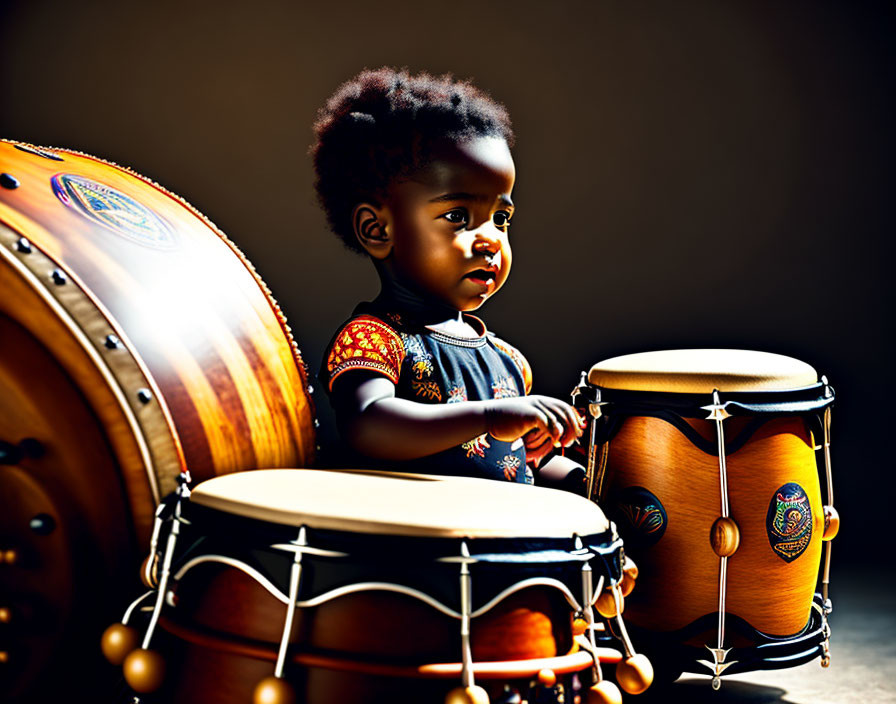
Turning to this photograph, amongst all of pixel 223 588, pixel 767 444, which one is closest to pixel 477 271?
pixel 767 444

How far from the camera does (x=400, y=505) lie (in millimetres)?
1122

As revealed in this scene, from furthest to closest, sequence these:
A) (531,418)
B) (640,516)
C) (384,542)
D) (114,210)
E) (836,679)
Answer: (836,679) < (640,516) < (114,210) < (531,418) < (384,542)

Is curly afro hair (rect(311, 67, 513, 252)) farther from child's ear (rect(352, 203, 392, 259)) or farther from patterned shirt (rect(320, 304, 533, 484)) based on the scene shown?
patterned shirt (rect(320, 304, 533, 484))

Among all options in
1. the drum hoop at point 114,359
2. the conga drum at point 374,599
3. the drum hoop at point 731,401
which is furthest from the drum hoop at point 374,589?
the drum hoop at point 731,401

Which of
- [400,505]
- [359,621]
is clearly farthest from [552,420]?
[359,621]

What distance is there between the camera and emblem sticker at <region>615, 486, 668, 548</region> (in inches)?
64.1

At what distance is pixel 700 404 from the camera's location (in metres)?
1.60

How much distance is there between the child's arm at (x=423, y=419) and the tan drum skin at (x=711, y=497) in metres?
0.27

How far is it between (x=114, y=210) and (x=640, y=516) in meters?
0.90

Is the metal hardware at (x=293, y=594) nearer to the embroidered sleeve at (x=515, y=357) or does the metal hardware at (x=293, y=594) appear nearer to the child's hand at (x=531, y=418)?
the child's hand at (x=531, y=418)

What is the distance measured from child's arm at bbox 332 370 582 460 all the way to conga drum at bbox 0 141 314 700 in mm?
177

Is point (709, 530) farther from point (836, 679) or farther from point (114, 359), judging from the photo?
point (114, 359)

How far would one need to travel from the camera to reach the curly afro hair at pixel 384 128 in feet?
5.09

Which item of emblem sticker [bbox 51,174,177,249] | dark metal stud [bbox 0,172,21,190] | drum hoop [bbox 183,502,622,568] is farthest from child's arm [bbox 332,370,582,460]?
dark metal stud [bbox 0,172,21,190]
